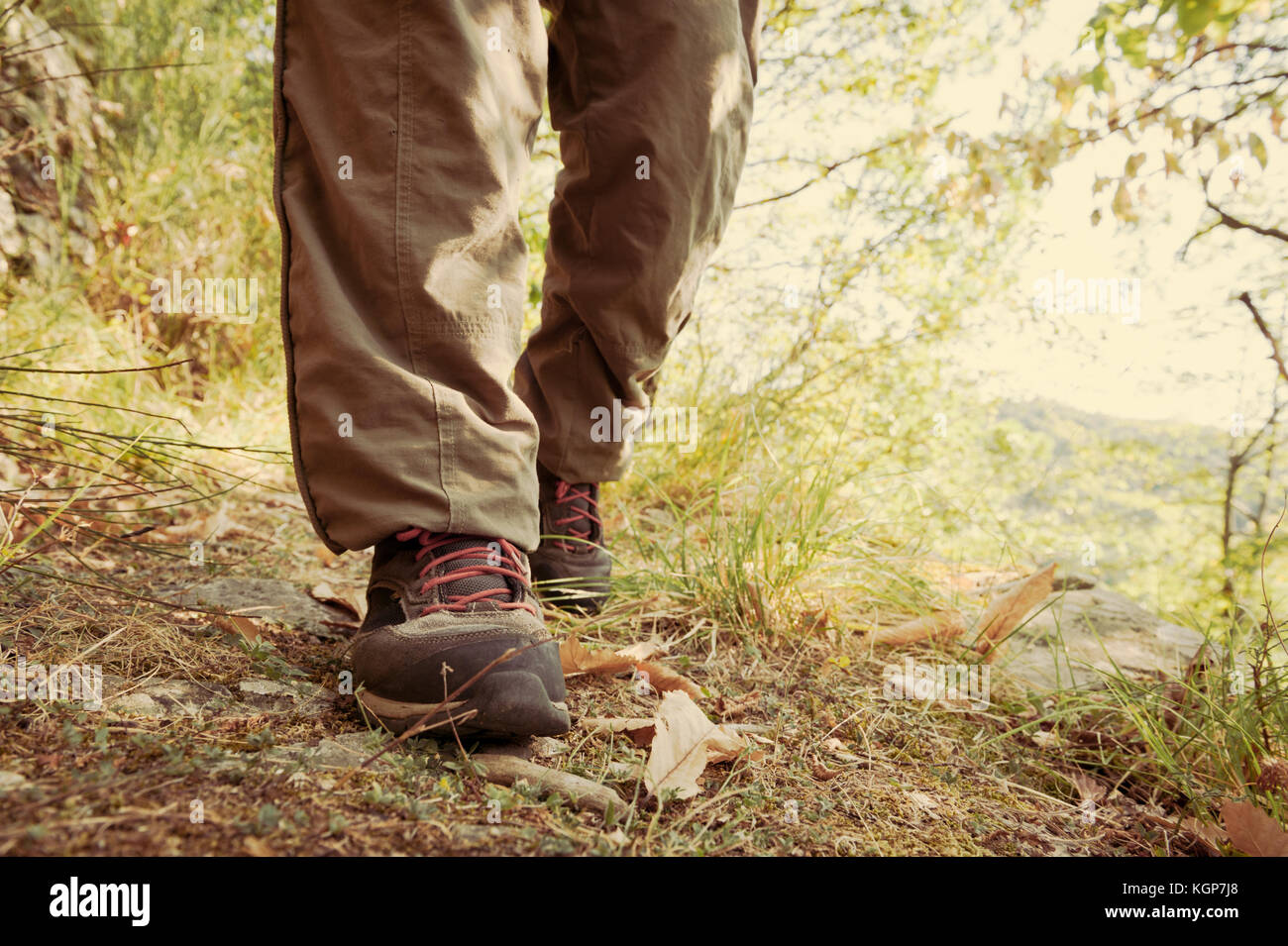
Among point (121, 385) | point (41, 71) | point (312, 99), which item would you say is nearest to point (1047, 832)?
point (312, 99)

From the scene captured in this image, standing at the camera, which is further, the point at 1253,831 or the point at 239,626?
the point at 239,626

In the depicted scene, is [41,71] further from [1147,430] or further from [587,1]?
[1147,430]

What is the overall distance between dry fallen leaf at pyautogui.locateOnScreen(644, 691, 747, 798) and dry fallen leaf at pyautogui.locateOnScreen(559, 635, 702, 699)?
20 centimetres

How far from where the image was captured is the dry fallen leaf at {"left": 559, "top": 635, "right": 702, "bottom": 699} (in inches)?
48.1

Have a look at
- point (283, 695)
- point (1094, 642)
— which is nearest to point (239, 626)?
point (283, 695)

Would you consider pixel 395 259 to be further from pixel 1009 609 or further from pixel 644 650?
pixel 1009 609

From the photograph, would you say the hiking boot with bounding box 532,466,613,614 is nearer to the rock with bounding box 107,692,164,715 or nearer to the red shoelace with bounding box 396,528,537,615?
the red shoelace with bounding box 396,528,537,615

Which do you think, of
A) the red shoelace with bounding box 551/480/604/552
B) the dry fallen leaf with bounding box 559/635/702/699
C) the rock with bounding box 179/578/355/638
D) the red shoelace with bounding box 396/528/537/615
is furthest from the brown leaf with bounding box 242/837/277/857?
the red shoelace with bounding box 551/480/604/552

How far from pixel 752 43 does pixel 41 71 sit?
2924 millimetres

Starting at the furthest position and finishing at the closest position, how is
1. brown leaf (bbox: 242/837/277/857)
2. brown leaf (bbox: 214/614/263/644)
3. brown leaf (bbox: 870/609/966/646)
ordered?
brown leaf (bbox: 870/609/966/646) → brown leaf (bbox: 214/614/263/644) → brown leaf (bbox: 242/837/277/857)

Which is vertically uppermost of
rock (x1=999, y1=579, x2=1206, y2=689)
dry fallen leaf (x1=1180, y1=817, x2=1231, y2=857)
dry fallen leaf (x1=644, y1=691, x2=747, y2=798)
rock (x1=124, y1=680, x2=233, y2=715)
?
rock (x1=124, y1=680, x2=233, y2=715)

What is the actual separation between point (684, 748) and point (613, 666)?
1.10ft

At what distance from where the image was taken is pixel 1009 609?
1.58 m

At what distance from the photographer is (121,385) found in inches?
98.2
